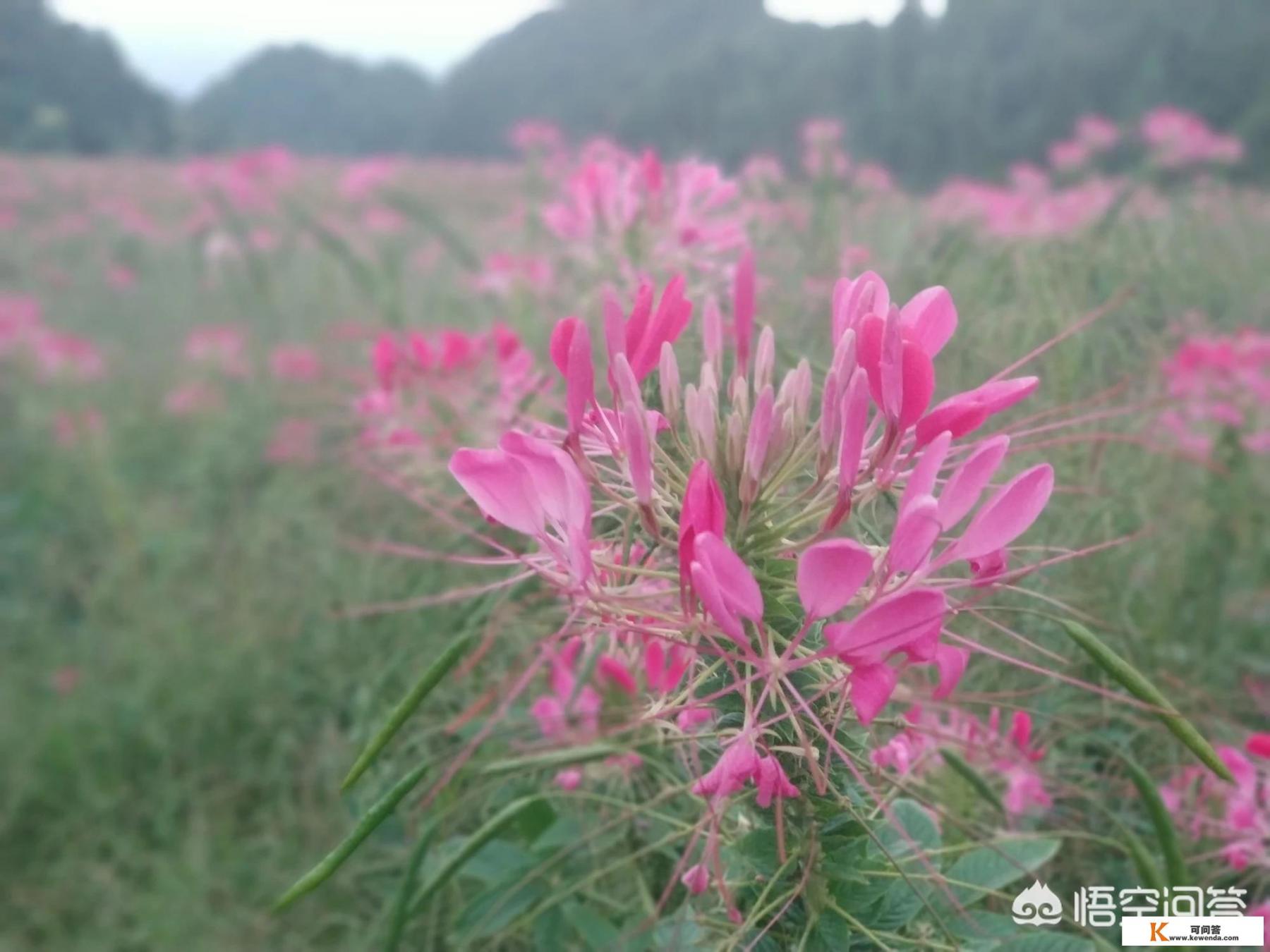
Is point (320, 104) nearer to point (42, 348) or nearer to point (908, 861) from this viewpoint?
point (42, 348)

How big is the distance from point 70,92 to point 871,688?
6770mm

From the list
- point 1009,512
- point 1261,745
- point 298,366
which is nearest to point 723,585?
point 1009,512

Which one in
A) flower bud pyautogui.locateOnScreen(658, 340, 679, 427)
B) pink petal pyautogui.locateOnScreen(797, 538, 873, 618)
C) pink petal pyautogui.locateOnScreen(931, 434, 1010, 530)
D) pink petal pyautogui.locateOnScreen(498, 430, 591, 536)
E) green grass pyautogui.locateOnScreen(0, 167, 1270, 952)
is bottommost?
green grass pyautogui.locateOnScreen(0, 167, 1270, 952)

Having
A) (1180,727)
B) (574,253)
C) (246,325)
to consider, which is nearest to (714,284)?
(574,253)

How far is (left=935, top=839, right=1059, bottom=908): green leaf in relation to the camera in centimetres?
43

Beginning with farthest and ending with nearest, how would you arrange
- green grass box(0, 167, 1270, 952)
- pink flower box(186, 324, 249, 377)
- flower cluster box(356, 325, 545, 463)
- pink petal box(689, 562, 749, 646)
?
1. pink flower box(186, 324, 249, 377)
2. flower cluster box(356, 325, 545, 463)
3. green grass box(0, 167, 1270, 952)
4. pink petal box(689, 562, 749, 646)

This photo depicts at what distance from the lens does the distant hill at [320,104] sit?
8109mm

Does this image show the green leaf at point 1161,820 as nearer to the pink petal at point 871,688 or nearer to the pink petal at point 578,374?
the pink petal at point 871,688

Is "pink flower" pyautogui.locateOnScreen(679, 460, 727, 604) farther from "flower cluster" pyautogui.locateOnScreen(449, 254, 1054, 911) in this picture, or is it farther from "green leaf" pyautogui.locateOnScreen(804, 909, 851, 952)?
"green leaf" pyautogui.locateOnScreen(804, 909, 851, 952)

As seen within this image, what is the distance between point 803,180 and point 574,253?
1188 mm

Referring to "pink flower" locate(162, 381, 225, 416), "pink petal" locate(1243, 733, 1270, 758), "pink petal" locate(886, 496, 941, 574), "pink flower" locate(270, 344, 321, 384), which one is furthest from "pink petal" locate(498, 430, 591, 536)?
"pink flower" locate(162, 381, 225, 416)

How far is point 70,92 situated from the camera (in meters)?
5.57

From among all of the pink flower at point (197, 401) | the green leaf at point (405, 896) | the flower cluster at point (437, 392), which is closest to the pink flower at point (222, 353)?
the pink flower at point (197, 401)

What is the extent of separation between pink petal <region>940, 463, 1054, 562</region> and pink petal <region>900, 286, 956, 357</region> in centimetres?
6
